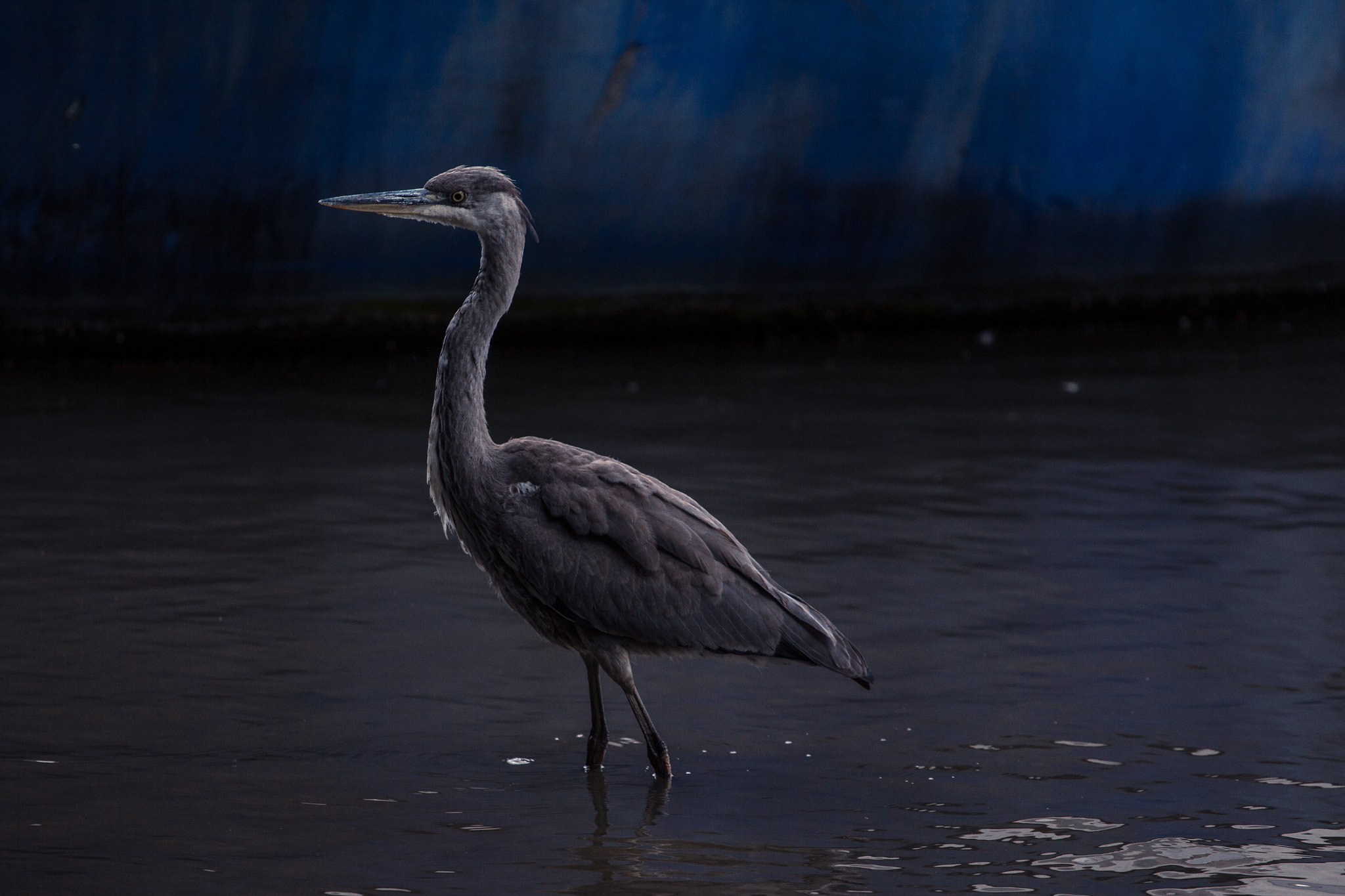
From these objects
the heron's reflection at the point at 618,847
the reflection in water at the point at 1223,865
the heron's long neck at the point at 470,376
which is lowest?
the heron's reflection at the point at 618,847

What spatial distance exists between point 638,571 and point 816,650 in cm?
68

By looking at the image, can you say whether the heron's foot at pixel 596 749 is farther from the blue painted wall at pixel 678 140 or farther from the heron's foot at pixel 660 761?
the blue painted wall at pixel 678 140

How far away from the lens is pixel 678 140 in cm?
1385

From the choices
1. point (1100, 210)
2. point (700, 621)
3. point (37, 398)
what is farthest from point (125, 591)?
point (1100, 210)

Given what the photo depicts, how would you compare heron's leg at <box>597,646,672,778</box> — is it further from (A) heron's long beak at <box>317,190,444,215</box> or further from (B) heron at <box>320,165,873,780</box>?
(A) heron's long beak at <box>317,190,444,215</box>

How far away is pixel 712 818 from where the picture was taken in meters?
5.64

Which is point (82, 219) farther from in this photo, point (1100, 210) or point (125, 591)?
point (1100, 210)

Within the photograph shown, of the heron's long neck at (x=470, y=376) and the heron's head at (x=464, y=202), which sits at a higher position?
the heron's head at (x=464, y=202)

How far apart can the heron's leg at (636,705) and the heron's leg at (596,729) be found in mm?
103

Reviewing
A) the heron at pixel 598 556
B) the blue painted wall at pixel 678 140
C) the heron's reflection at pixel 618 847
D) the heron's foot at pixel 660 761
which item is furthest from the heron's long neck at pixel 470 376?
the blue painted wall at pixel 678 140

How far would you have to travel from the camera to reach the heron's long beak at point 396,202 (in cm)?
607

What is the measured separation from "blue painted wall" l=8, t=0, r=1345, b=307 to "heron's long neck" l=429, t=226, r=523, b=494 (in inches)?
284

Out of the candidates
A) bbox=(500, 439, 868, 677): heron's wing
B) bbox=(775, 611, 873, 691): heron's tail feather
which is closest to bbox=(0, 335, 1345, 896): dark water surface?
bbox=(775, 611, 873, 691): heron's tail feather

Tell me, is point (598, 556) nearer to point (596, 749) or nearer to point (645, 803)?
point (596, 749)
